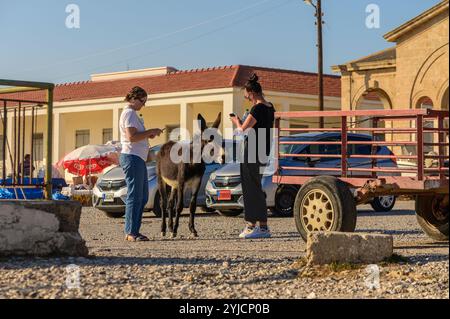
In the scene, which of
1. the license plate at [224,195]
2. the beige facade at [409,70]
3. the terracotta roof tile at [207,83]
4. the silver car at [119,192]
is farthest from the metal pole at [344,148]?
the terracotta roof tile at [207,83]

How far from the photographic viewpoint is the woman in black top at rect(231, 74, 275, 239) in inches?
494

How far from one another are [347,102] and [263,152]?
28339 mm

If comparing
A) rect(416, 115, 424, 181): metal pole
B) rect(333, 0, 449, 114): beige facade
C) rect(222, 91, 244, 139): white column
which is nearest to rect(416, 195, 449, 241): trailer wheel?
rect(416, 115, 424, 181): metal pole

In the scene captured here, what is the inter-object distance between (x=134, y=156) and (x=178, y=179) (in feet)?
5.61

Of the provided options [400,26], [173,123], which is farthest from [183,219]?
[173,123]

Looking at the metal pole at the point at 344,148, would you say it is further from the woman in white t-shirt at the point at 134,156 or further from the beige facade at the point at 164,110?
the beige facade at the point at 164,110

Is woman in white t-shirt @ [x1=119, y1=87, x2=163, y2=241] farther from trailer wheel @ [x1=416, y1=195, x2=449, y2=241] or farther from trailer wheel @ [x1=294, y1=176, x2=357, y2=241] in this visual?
trailer wheel @ [x1=416, y1=195, x2=449, y2=241]

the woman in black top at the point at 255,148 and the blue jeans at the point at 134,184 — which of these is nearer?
the blue jeans at the point at 134,184

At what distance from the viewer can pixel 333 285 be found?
25.7 ft

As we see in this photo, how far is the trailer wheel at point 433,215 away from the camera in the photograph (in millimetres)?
11705

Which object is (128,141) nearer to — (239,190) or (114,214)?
(239,190)

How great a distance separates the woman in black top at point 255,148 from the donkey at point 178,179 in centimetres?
114

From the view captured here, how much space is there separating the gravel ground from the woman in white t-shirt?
0.47m
